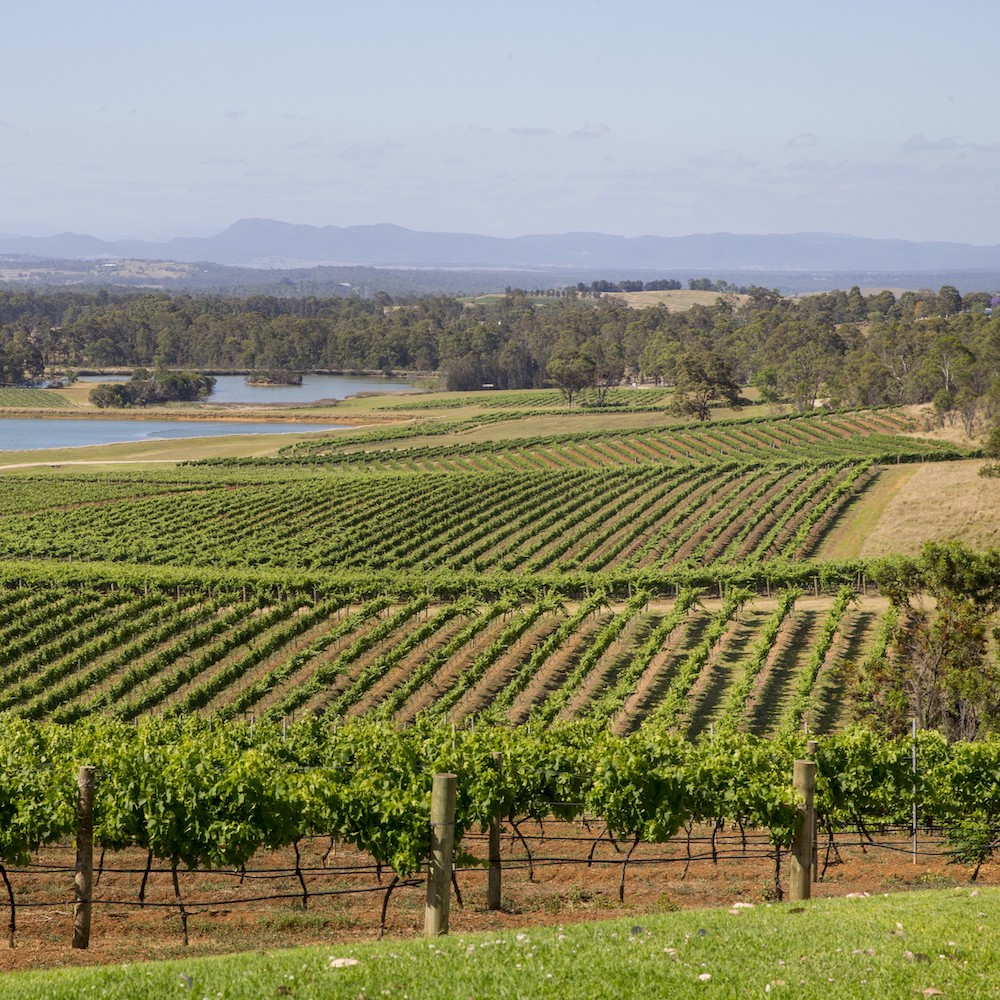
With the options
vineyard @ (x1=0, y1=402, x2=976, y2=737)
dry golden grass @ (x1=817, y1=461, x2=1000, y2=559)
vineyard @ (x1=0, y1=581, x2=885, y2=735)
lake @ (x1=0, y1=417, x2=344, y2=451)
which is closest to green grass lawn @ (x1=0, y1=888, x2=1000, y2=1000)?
vineyard @ (x1=0, y1=402, x2=976, y2=737)

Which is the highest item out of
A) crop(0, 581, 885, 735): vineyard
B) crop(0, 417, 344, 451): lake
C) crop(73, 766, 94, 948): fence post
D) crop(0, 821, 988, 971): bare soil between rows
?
crop(73, 766, 94, 948): fence post

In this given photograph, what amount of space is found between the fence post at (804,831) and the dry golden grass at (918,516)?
4186 centimetres

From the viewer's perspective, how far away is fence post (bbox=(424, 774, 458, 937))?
1254cm

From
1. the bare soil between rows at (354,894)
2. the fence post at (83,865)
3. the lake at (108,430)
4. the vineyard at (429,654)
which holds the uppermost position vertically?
the fence post at (83,865)

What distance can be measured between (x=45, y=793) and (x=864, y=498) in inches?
2402

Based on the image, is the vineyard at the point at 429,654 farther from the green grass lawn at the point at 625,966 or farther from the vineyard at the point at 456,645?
the green grass lawn at the point at 625,966

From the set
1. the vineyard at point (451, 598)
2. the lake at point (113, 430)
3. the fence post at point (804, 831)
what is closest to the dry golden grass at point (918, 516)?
the vineyard at point (451, 598)

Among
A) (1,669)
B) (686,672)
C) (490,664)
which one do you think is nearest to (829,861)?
(686,672)

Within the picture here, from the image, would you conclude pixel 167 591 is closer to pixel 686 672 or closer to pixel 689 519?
pixel 686 672

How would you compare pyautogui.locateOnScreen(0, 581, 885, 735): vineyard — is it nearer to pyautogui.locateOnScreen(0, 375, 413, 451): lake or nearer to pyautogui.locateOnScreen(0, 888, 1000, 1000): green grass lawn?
pyautogui.locateOnScreen(0, 888, 1000, 1000): green grass lawn

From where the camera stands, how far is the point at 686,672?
36.2 metres

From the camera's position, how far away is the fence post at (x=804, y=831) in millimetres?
13836

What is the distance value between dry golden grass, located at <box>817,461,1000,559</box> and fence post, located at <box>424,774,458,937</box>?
44887mm

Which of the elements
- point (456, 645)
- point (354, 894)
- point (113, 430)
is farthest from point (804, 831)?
point (113, 430)
